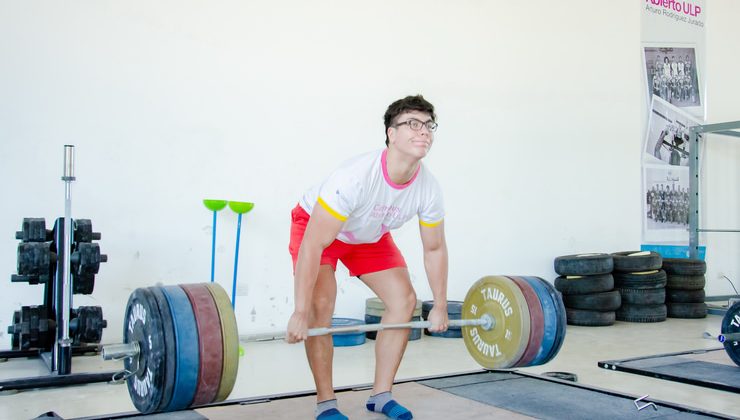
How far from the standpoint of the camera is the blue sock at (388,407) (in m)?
2.30

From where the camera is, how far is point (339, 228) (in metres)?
2.15

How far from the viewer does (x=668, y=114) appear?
20.5 feet

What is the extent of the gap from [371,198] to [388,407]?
730 mm

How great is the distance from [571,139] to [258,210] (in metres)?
2.81

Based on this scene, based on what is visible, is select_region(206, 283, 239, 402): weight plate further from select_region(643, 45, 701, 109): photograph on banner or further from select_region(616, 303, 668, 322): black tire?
select_region(643, 45, 701, 109): photograph on banner

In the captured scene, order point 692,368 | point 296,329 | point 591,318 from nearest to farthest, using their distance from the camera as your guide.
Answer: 1. point 296,329
2. point 692,368
3. point 591,318

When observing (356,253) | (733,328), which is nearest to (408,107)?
(356,253)

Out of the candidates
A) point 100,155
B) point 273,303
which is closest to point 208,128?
point 100,155

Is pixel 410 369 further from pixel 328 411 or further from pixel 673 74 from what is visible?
pixel 673 74

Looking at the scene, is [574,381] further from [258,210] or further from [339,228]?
[258,210]

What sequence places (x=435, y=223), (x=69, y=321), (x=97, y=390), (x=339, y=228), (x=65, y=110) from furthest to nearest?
(x=65, y=110) → (x=69, y=321) → (x=97, y=390) → (x=435, y=223) → (x=339, y=228)

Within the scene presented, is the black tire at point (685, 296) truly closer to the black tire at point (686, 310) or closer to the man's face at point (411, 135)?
the black tire at point (686, 310)

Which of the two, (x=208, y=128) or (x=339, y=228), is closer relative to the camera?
(x=339, y=228)

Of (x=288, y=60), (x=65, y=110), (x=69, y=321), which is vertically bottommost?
(x=69, y=321)
